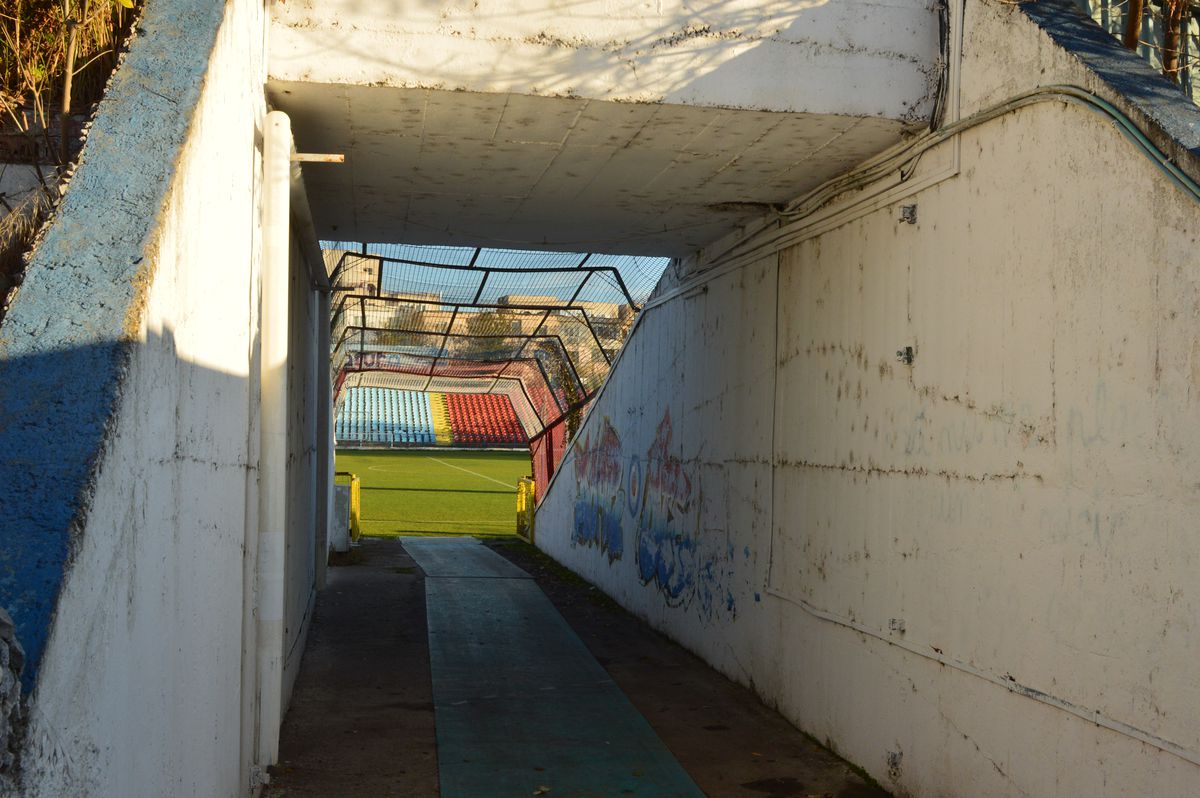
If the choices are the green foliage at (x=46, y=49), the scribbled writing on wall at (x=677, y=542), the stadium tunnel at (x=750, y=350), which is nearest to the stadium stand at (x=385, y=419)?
the scribbled writing on wall at (x=677, y=542)

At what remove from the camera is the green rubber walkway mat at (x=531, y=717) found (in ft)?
21.3

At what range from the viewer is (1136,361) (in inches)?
173

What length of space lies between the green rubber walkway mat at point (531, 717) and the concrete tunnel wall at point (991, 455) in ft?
4.06

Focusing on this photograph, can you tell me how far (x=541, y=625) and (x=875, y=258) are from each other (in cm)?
607

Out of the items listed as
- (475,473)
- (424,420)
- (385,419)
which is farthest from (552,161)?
(424,420)

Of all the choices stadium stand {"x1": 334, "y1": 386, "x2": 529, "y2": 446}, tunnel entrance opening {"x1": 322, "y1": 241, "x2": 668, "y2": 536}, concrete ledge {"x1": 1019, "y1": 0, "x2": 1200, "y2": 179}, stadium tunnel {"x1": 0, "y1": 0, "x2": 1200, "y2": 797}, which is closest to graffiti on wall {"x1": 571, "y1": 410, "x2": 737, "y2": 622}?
stadium tunnel {"x1": 0, "y1": 0, "x2": 1200, "y2": 797}

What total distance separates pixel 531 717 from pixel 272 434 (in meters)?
3.28

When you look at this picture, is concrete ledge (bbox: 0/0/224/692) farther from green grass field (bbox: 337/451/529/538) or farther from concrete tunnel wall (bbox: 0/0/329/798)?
green grass field (bbox: 337/451/529/538)

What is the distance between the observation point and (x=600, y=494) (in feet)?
47.4

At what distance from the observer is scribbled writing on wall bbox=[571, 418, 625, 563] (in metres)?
13.5

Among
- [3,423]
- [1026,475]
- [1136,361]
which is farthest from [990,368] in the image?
[3,423]

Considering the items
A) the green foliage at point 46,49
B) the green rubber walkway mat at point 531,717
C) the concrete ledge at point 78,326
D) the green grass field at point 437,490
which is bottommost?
the green rubber walkway mat at point 531,717

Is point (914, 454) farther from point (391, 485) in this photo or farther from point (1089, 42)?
point (391, 485)

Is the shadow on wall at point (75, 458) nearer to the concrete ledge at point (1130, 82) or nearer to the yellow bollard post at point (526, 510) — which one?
the concrete ledge at point (1130, 82)
